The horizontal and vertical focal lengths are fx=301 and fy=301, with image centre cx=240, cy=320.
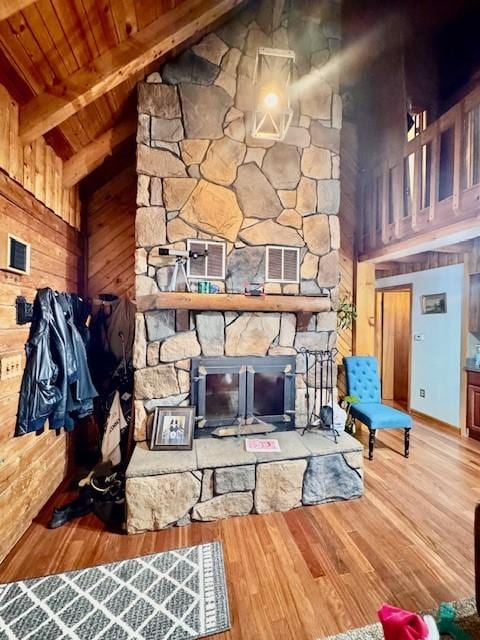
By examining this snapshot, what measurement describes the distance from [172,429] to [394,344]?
4793 mm

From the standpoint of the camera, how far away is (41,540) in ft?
6.61

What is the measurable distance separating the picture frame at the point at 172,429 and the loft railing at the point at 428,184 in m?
3.15

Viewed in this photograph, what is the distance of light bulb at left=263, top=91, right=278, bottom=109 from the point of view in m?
2.19

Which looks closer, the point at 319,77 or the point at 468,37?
the point at 319,77

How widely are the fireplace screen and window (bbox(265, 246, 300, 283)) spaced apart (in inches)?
29.6

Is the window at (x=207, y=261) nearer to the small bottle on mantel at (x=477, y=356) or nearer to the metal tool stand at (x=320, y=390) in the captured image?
the metal tool stand at (x=320, y=390)

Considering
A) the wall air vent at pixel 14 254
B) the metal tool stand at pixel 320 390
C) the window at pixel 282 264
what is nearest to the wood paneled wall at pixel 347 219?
the metal tool stand at pixel 320 390

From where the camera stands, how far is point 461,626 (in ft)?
4.75

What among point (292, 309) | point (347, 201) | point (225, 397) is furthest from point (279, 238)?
point (347, 201)

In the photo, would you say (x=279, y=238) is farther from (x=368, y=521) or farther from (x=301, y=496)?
(x=368, y=521)

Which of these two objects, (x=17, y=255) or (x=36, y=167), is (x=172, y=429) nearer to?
(x=17, y=255)

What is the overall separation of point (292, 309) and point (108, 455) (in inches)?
83.2

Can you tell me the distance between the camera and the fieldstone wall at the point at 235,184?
260 cm

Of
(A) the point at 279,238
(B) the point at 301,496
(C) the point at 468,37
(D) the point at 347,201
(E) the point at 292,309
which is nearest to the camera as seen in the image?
(B) the point at 301,496
